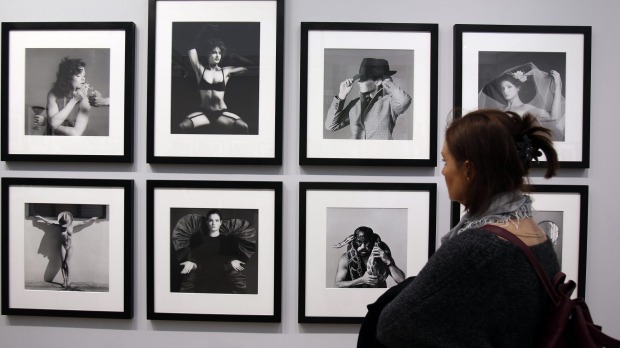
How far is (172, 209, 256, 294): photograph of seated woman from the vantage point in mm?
1470

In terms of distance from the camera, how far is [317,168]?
4.81 feet

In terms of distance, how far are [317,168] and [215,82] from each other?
44cm

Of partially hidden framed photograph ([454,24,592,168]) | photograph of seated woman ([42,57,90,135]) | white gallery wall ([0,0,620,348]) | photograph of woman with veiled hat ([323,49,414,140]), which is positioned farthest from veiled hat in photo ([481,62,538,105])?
photograph of seated woman ([42,57,90,135])

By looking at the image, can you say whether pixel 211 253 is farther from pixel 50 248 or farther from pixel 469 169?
pixel 469 169

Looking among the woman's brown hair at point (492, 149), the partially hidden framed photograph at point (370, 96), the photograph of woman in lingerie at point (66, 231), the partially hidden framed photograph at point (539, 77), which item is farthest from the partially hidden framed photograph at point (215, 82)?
the woman's brown hair at point (492, 149)

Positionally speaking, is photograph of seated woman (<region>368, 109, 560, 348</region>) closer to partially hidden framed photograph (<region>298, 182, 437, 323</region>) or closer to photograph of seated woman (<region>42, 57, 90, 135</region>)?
partially hidden framed photograph (<region>298, 182, 437, 323</region>)

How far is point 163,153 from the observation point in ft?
4.77

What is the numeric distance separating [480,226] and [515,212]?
0.07 meters

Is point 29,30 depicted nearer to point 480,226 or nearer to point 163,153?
point 163,153

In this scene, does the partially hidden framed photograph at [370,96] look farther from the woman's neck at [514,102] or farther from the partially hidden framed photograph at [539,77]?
the woman's neck at [514,102]

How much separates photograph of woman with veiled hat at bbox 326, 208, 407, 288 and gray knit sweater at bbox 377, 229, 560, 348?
2.17 ft

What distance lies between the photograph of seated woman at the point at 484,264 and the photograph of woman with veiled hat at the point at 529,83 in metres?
0.66

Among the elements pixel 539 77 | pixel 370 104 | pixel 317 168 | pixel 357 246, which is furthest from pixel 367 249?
pixel 539 77

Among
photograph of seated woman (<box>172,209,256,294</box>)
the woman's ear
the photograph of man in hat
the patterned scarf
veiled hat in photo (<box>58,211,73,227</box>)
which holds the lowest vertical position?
photograph of seated woman (<box>172,209,256,294</box>)
